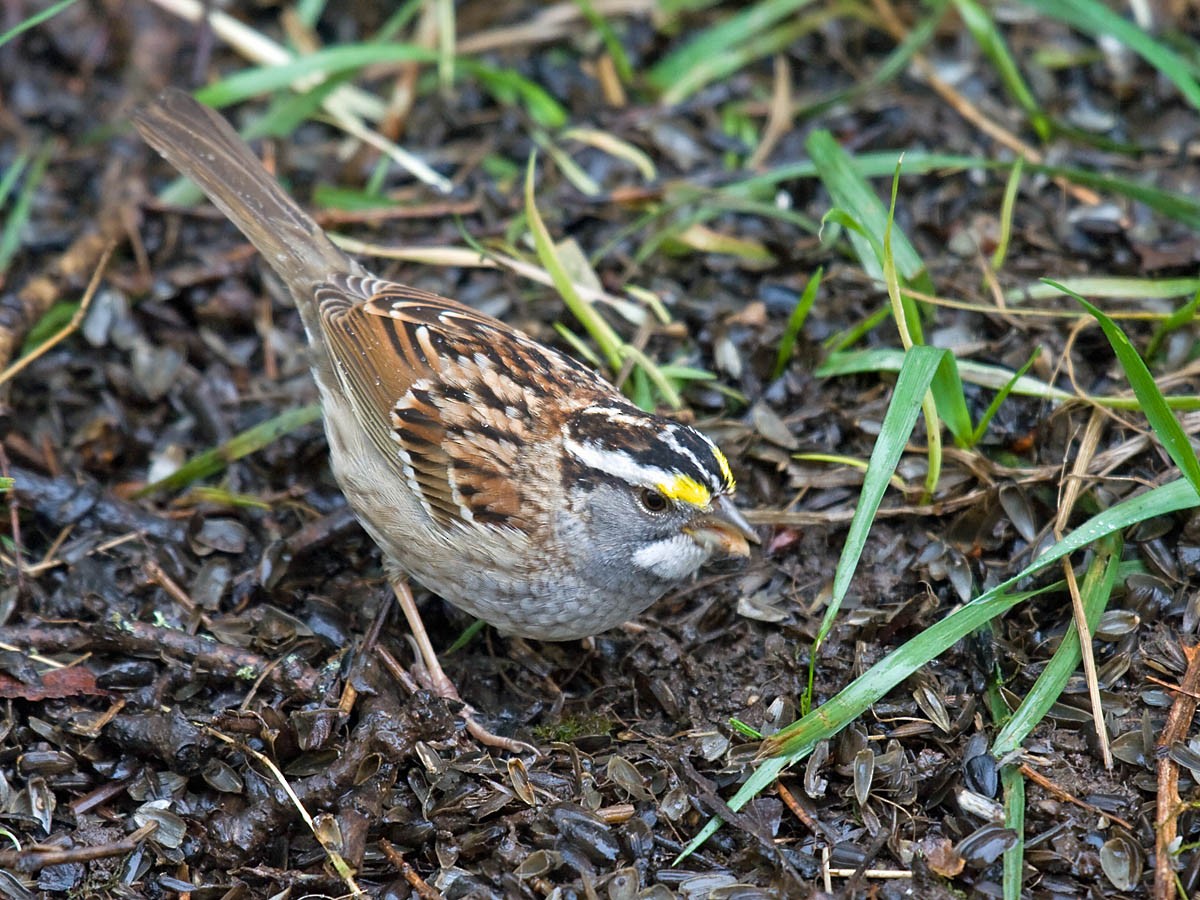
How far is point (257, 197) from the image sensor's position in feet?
16.4

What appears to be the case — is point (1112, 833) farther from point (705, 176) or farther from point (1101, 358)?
point (705, 176)

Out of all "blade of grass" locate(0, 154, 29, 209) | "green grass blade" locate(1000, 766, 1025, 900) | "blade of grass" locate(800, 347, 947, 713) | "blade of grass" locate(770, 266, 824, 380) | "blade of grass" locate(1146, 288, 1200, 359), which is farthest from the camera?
"blade of grass" locate(0, 154, 29, 209)

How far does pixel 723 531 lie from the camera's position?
415cm

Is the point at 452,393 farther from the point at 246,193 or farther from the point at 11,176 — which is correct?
the point at 11,176

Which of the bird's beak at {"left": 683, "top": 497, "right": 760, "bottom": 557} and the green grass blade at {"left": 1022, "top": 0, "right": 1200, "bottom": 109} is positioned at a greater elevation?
the green grass blade at {"left": 1022, "top": 0, "right": 1200, "bottom": 109}

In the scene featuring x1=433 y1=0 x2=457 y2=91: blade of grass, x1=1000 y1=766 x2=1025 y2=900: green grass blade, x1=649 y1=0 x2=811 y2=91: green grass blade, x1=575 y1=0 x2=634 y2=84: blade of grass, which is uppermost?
x1=433 y1=0 x2=457 y2=91: blade of grass

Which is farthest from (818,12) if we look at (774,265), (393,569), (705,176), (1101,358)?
(393,569)

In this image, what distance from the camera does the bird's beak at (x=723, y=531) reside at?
4086 millimetres

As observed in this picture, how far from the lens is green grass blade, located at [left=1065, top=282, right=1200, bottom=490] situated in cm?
378

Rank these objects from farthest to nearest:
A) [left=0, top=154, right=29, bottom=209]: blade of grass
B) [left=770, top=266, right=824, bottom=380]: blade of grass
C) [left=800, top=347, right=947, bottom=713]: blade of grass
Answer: [left=0, top=154, right=29, bottom=209]: blade of grass
[left=770, top=266, right=824, bottom=380]: blade of grass
[left=800, top=347, right=947, bottom=713]: blade of grass

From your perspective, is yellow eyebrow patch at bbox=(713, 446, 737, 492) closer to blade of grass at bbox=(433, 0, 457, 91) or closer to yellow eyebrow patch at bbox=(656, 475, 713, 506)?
yellow eyebrow patch at bbox=(656, 475, 713, 506)

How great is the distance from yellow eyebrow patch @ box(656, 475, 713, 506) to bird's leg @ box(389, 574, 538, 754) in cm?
91

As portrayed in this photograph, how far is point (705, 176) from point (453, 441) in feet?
6.67

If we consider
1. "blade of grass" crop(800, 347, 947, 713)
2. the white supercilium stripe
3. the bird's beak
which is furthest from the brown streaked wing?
"blade of grass" crop(800, 347, 947, 713)
